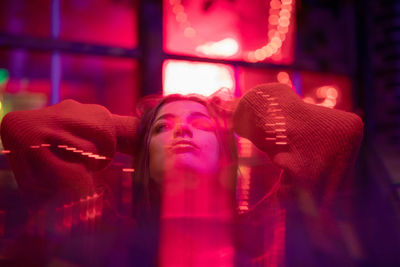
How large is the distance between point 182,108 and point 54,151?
A: 26 cm

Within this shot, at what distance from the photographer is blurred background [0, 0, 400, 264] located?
1074mm

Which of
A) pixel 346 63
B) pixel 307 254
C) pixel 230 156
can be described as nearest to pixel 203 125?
pixel 230 156

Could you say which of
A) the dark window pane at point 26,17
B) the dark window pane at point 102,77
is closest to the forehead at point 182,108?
the dark window pane at point 102,77

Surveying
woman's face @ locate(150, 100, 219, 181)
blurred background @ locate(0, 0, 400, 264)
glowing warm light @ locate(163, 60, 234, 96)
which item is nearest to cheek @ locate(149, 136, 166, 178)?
woman's face @ locate(150, 100, 219, 181)

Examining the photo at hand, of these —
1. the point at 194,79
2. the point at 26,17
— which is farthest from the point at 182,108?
the point at 26,17

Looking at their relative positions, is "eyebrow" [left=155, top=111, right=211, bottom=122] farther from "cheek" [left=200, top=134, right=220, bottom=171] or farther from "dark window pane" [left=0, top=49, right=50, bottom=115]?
"dark window pane" [left=0, top=49, right=50, bottom=115]

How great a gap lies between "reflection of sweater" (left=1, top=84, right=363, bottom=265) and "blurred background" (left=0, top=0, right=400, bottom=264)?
25 centimetres

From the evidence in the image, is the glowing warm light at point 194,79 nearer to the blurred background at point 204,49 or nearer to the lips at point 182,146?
the blurred background at point 204,49

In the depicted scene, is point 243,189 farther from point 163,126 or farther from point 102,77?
point 102,77

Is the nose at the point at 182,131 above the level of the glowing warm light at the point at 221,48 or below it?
below

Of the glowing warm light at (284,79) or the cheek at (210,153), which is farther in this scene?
the glowing warm light at (284,79)

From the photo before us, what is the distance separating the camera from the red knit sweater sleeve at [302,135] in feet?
1.96

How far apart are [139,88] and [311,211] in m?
1.05

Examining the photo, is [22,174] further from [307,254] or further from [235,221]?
[307,254]
